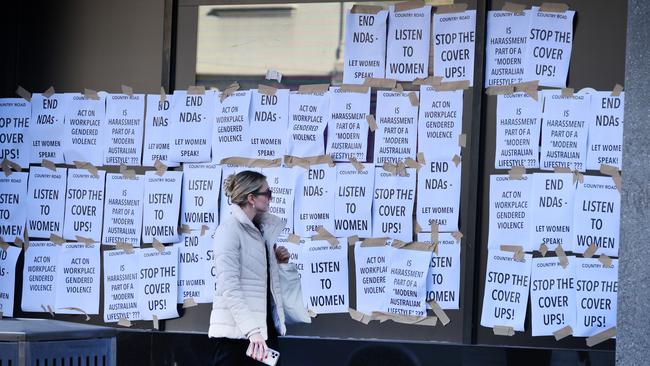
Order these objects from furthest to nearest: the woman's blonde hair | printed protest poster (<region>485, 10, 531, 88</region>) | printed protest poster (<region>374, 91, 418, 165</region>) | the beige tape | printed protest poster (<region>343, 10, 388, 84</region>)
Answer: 1. printed protest poster (<region>343, 10, 388, 84</region>)
2. printed protest poster (<region>374, 91, 418, 165</region>)
3. printed protest poster (<region>485, 10, 531, 88</region>)
4. the beige tape
5. the woman's blonde hair

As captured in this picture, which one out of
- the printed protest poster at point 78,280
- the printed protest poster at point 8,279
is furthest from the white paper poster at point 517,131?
the printed protest poster at point 8,279

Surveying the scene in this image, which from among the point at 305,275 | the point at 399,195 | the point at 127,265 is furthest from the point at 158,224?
the point at 399,195

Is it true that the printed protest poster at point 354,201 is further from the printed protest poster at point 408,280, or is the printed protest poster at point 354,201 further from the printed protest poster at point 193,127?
the printed protest poster at point 193,127

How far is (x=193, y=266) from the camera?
31.7 ft

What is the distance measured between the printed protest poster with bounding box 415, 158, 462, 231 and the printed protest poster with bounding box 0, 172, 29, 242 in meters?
3.20

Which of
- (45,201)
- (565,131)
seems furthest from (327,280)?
(45,201)

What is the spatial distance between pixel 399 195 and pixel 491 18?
1448 millimetres

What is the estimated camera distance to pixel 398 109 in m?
9.31

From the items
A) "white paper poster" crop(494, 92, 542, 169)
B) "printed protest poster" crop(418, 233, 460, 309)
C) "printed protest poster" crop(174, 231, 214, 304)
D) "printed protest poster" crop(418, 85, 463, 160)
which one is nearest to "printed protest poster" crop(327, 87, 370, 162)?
"printed protest poster" crop(418, 85, 463, 160)

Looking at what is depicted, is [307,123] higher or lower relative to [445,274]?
higher

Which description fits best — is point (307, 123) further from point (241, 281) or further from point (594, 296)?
point (594, 296)

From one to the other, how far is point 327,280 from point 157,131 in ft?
5.84

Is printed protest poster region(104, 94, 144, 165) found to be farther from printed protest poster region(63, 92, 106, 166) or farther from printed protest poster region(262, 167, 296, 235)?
printed protest poster region(262, 167, 296, 235)

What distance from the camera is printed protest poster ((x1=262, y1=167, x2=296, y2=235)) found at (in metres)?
9.48
